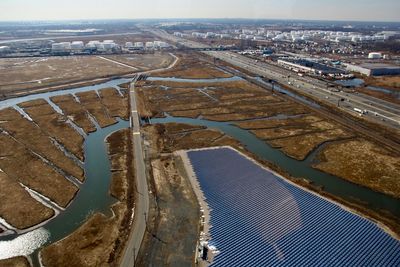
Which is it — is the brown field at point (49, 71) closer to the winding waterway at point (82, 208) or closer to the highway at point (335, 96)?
the highway at point (335, 96)

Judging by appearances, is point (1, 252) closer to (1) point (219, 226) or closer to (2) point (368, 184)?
(1) point (219, 226)

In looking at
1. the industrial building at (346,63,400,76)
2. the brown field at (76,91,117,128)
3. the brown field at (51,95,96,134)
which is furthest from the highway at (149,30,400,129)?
the brown field at (51,95,96,134)

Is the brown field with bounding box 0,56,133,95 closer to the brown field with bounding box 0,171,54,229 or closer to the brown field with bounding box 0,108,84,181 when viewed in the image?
the brown field with bounding box 0,108,84,181

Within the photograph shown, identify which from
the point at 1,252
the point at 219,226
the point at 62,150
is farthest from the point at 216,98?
the point at 1,252

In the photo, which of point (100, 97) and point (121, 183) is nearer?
point (121, 183)

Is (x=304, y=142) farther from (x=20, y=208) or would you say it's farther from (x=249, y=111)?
(x=20, y=208)

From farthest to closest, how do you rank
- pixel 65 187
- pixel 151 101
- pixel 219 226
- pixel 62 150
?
pixel 151 101 → pixel 62 150 → pixel 65 187 → pixel 219 226

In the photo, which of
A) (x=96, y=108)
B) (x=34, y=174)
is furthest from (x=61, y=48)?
(x=34, y=174)
